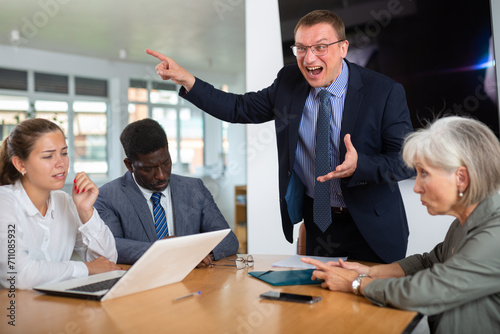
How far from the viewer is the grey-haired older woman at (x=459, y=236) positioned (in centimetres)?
133

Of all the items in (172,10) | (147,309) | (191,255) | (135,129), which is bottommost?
(147,309)

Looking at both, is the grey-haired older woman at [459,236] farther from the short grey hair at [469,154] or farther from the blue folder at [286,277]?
the blue folder at [286,277]

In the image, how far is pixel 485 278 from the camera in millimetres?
1316

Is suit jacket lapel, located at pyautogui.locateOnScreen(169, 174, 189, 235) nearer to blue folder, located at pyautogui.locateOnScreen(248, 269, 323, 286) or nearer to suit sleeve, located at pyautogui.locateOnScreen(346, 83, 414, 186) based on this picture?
blue folder, located at pyautogui.locateOnScreen(248, 269, 323, 286)

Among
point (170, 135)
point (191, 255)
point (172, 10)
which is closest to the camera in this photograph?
point (191, 255)

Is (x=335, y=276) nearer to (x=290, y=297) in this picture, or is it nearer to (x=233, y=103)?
(x=290, y=297)

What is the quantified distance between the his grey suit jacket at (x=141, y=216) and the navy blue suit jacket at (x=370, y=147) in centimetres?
38

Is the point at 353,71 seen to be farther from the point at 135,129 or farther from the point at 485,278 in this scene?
the point at 485,278

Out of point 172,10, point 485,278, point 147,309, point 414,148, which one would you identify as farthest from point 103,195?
point 172,10

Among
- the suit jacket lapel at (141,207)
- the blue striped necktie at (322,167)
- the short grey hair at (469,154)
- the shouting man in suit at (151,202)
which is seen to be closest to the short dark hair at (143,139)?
the shouting man in suit at (151,202)

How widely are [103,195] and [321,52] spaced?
1.19 meters

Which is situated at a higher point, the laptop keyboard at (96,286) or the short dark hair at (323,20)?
the short dark hair at (323,20)

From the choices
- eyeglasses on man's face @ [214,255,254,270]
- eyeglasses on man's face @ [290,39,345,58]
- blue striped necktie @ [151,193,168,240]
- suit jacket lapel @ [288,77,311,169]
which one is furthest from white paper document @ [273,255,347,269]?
eyeglasses on man's face @ [290,39,345,58]

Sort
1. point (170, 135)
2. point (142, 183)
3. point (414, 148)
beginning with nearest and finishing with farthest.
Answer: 1. point (414, 148)
2. point (142, 183)
3. point (170, 135)
